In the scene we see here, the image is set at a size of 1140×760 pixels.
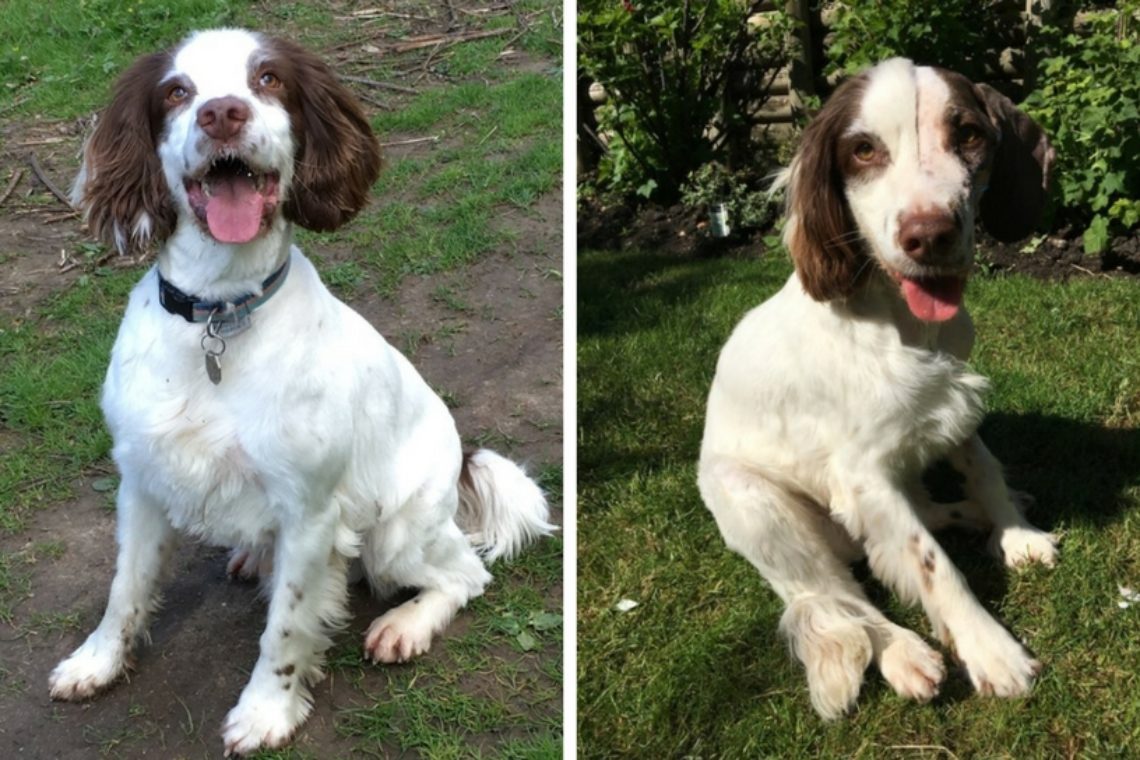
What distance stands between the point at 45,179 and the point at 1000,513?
17.4 feet

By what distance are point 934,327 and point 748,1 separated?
4.50m

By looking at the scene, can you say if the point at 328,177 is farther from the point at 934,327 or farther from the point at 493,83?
the point at 493,83

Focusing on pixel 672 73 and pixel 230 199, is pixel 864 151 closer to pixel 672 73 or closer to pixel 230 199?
pixel 230 199

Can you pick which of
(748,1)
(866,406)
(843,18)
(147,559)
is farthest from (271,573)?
(748,1)

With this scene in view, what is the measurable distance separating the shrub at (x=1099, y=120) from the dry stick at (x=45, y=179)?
4857 millimetres

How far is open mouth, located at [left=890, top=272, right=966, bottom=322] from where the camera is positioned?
295cm

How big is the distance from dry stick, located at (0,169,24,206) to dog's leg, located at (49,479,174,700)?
390 cm

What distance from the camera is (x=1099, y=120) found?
5.44 meters

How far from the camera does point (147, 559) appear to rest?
327 cm

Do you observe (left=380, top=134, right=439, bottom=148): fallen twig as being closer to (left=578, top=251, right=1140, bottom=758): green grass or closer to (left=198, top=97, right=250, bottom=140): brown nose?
(left=578, top=251, right=1140, bottom=758): green grass

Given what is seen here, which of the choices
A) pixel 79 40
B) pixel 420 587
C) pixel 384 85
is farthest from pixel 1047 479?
pixel 79 40

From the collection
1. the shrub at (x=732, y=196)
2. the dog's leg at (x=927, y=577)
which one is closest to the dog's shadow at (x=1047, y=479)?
the dog's leg at (x=927, y=577)

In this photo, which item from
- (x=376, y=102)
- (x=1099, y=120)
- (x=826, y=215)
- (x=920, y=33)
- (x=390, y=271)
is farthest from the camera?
(x=376, y=102)

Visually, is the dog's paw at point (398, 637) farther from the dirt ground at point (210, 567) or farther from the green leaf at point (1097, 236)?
the green leaf at point (1097, 236)
